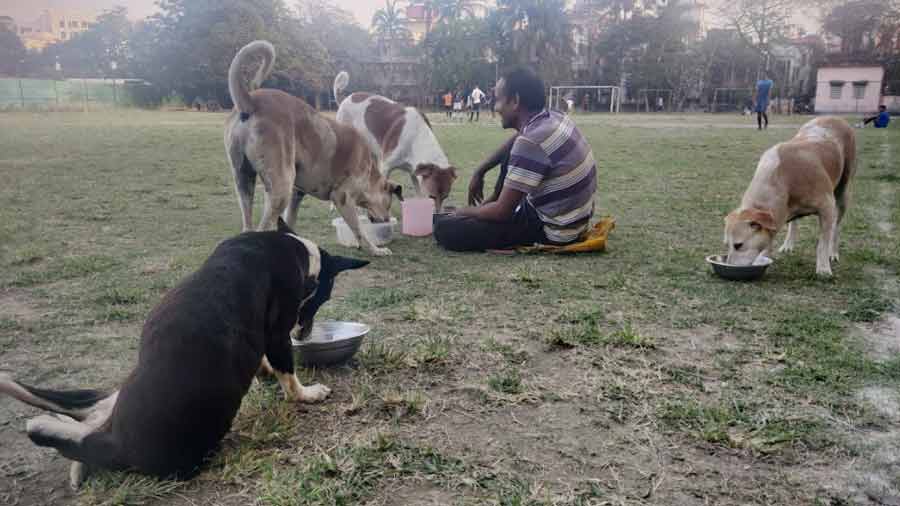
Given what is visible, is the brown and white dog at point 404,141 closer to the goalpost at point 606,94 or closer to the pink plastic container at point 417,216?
the pink plastic container at point 417,216

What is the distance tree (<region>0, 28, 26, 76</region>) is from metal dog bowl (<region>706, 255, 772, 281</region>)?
1995 inches

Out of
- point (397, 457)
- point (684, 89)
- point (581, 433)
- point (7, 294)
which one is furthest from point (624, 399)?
point (684, 89)

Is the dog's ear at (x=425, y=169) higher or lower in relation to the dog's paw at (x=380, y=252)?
higher

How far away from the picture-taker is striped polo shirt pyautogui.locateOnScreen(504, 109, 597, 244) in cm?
561

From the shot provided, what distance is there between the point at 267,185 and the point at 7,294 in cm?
214

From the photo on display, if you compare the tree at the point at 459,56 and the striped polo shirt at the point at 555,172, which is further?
the tree at the point at 459,56

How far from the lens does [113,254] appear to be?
603cm

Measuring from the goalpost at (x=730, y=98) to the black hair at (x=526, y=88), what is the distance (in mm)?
53302

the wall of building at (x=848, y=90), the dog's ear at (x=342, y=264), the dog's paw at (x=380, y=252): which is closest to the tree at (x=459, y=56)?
the wall of building at (x=848, y=90)

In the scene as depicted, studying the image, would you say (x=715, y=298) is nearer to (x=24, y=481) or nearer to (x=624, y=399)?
(x=624, y=399)

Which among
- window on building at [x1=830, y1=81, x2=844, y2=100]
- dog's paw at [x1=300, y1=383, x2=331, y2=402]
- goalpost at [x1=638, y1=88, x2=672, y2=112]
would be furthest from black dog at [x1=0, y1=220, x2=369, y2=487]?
goalpost at [x1=638, y1=88, x2=672, y2=112]

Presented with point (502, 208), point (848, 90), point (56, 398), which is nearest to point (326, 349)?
point (56, 398)

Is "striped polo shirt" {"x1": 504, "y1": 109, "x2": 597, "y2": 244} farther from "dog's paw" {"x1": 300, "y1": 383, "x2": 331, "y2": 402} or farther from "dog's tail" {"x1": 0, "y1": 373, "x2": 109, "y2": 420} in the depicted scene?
"dog's tail" {"x1": 0, "y1": 373, "x2": 109, "y2": 420}

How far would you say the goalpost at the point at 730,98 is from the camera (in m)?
52.8
